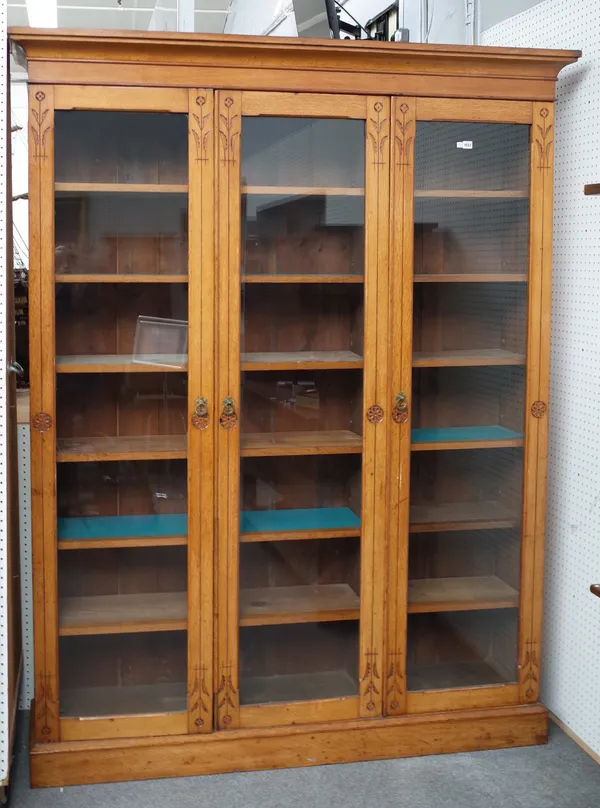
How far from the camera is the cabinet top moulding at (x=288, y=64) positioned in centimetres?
268

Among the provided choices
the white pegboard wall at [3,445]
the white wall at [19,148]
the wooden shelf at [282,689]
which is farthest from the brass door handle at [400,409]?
the white wall at [19,148]

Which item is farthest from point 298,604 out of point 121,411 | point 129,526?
point 121,411

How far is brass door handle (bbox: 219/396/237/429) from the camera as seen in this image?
289 centimetres

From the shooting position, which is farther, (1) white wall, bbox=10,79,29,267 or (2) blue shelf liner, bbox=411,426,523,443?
(1) white wall, bbox=10,79,29,267

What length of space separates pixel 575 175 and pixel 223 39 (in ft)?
4.07

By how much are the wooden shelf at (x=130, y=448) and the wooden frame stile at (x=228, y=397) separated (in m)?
0.14

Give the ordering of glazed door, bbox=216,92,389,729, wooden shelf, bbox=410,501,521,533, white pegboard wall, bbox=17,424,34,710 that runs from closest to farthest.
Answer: glazed door, bbox=216,92,389,729 → wooden shelf, bbox=410,501,521,533 → white pegboard wall, bbox=17,424,34,710

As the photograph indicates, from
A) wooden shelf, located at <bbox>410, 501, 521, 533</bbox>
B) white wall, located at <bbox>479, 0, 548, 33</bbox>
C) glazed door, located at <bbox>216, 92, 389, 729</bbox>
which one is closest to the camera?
glazed door, located at <bbox>216, 92, 389, 729</bbox>

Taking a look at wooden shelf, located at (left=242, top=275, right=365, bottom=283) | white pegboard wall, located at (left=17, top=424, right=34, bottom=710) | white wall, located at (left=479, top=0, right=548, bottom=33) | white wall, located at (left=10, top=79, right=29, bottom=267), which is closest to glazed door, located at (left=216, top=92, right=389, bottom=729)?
wooden shelf, located at (left=242, top=275, right=365, bottom=283)

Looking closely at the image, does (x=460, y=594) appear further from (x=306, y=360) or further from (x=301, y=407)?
(x=306, y=360)

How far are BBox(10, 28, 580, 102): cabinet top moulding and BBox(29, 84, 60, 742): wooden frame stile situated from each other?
143 mm

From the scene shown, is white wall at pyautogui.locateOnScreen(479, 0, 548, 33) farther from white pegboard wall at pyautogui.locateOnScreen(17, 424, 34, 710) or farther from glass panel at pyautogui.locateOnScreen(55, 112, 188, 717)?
white pegboard wall at pyautogui.locateOnScreen(17, 424, 34, 710)

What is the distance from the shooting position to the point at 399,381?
2.99m

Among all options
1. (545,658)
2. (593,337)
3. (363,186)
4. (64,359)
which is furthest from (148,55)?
(545,658)
